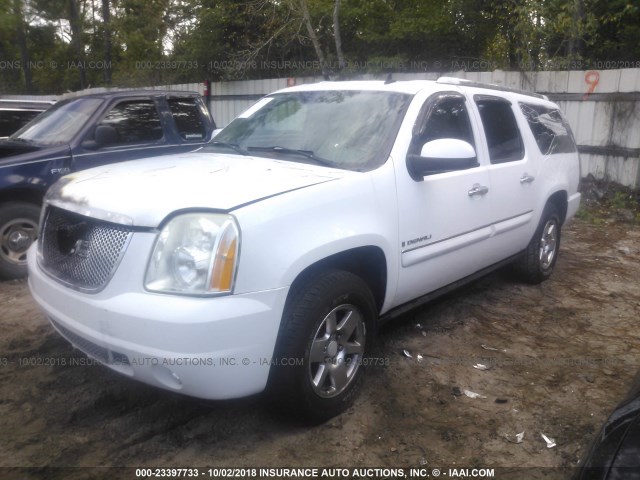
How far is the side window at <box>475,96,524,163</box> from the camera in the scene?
448 centimetres

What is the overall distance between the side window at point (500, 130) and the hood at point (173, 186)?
1729 mm

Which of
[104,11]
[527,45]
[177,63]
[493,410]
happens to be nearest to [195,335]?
[493,410]

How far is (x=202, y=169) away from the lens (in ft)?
10.9

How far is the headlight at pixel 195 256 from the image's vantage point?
2.56m

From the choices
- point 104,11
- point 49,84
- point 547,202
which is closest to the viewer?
point 547,202

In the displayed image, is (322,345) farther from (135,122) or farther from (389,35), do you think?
(389,35)

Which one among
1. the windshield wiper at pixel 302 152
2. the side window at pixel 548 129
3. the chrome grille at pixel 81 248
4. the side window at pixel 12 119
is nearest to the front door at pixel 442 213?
the windshield wiper at pixel 302 152

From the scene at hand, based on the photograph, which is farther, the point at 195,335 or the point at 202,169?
the point at 202,169

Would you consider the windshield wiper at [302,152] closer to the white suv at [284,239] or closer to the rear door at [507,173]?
the white suv at [284,239]

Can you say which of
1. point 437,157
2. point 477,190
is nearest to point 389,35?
point 477,190

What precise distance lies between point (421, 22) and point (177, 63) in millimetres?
7638

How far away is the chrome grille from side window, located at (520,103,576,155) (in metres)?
3.83

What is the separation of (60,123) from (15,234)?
52.7 inches

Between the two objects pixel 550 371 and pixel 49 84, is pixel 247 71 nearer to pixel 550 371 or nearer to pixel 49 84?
pixel 550 371
